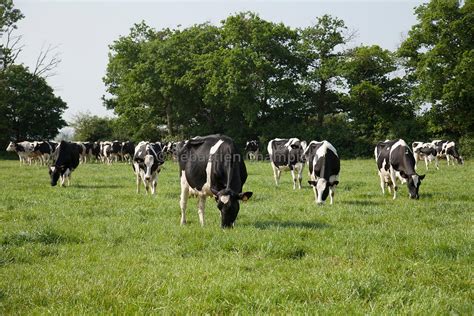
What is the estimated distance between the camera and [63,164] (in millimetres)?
20344

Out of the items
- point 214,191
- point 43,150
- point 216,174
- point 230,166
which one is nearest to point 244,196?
point 214,191

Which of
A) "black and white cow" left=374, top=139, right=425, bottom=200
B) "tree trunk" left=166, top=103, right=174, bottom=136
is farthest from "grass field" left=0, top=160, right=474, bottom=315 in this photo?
"tree trunk" left=166, top=103, right=174, bottom=136

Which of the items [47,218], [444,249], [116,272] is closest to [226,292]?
[116,272]

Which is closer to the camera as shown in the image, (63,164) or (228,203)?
(228,203)

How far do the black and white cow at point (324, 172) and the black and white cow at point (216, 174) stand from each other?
3945 mm

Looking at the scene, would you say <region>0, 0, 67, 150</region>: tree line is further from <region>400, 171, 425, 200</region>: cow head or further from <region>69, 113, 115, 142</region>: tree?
<region>400, 171, 425, 200</region>: cow head

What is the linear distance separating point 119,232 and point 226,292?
4.46 metres

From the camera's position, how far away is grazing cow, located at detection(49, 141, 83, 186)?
1988 cm

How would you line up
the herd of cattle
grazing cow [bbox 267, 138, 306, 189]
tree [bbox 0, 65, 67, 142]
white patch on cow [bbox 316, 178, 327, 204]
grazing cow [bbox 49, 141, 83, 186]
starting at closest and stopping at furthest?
the herd of cattle, white patch on cow [bbox 316, 178, 327, 204], grazing cow [bbox 267, 138, 306, 189], grazing cow [bbox 49, 141, 83, 186], tree [bbox 0, 65, 67, 142]

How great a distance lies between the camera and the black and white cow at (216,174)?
946 centimetres

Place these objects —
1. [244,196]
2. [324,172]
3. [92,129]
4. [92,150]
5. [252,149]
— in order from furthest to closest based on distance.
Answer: [92,129] < [252,149] < [92,150] < [324,172] < [244,196]

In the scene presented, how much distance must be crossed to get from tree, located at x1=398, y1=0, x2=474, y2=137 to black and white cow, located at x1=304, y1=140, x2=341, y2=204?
28452mm

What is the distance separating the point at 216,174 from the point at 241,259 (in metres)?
3.42

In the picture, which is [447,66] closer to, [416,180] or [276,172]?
[276,172]
